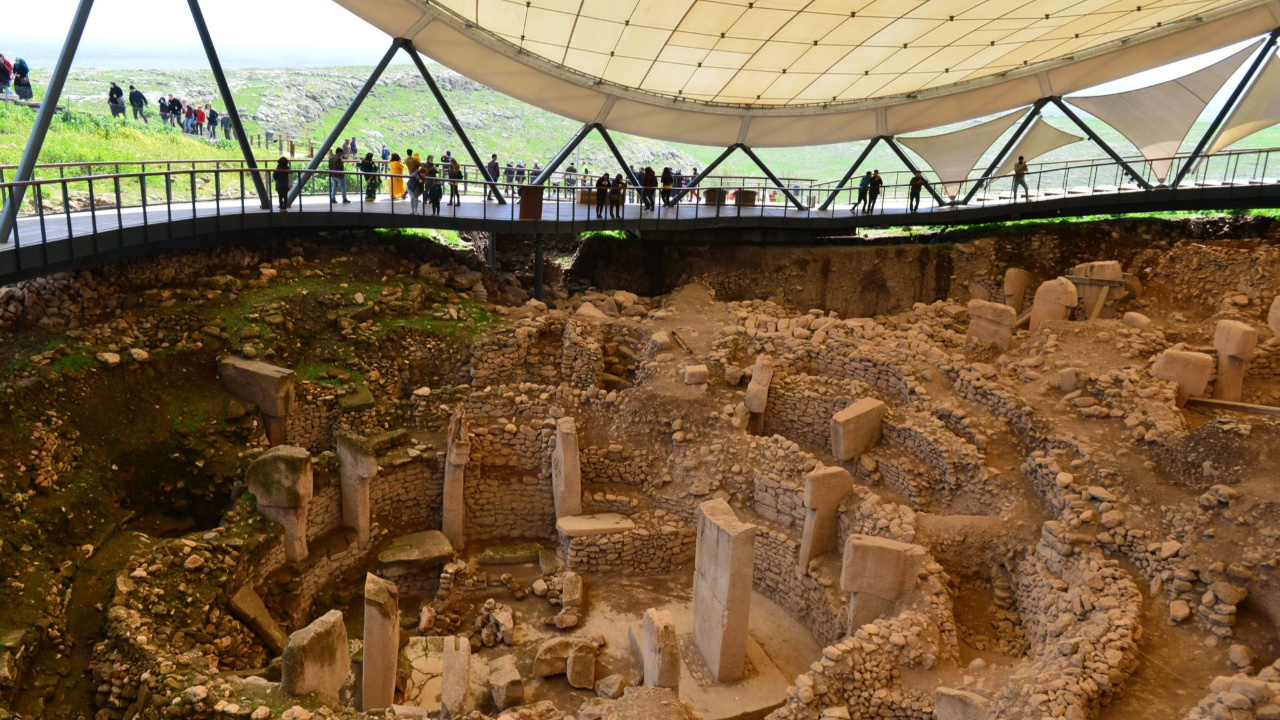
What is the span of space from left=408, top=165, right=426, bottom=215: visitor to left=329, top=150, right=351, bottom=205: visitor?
4.17ft

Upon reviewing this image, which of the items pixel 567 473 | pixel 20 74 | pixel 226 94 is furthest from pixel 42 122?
pixel 567 473

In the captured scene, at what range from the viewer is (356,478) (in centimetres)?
1181

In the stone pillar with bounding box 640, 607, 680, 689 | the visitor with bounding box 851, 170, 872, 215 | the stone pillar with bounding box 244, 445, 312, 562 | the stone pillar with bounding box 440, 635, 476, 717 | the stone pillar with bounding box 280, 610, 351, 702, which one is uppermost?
the visitor with bounding box 851, 170, 872, 215

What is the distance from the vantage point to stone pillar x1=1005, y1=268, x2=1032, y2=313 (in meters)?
18.9

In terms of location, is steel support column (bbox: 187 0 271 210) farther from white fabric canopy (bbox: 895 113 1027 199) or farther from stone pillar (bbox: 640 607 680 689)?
white fabric canopy (bbox: 895 113 1027 199)

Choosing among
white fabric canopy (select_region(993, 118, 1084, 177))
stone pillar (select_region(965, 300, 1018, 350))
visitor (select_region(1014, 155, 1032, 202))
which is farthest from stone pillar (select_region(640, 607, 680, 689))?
white fabric canopy (select_region(993, 118, 1084, 177))

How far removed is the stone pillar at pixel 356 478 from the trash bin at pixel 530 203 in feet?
24.0

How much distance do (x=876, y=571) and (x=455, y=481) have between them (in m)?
6.21

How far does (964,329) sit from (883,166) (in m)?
28.5

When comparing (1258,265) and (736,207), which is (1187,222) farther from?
(736,207)

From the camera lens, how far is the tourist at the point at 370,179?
Answer: 17312 mm

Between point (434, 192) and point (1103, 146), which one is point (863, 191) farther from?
point (434, 192)

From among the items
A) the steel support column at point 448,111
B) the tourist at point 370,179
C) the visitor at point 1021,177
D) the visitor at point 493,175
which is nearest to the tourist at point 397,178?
the tourist at point 370,179

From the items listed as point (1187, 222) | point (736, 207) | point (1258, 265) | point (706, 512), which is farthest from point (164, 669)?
point (1187, 222)
